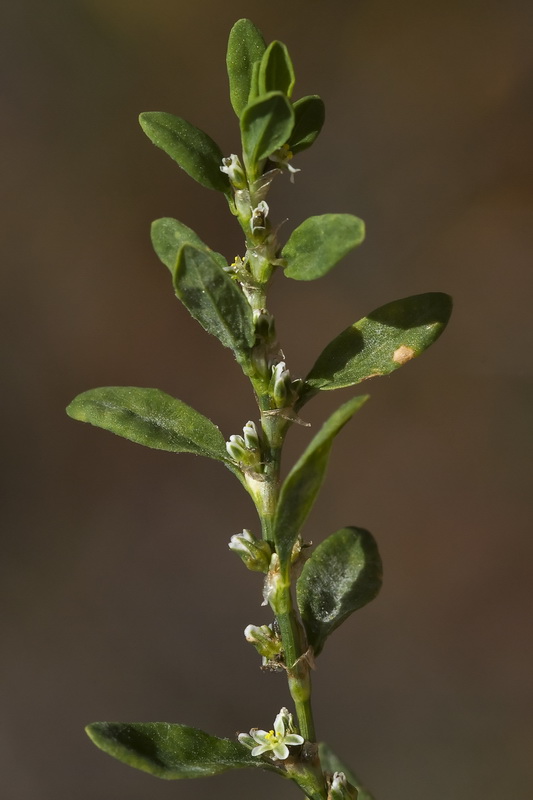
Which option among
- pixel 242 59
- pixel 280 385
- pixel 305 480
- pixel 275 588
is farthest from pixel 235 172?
pixel 275 588

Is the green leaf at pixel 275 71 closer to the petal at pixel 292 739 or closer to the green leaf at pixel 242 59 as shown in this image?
the green leaf at pixel 242 59

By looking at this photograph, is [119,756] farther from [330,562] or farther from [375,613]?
[375,613]

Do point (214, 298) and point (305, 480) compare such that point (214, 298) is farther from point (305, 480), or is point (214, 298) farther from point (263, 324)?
point (305, 480)

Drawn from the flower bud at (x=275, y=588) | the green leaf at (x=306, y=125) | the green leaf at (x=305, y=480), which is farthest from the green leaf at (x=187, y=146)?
the flower bud at (x=275, y=588)

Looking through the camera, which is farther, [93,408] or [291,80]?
[93,408]

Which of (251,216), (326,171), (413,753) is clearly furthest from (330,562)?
(326,171)

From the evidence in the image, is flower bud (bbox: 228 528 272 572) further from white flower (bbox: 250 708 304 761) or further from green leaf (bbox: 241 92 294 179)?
green leaf (bbox: 241 92 294 179)
